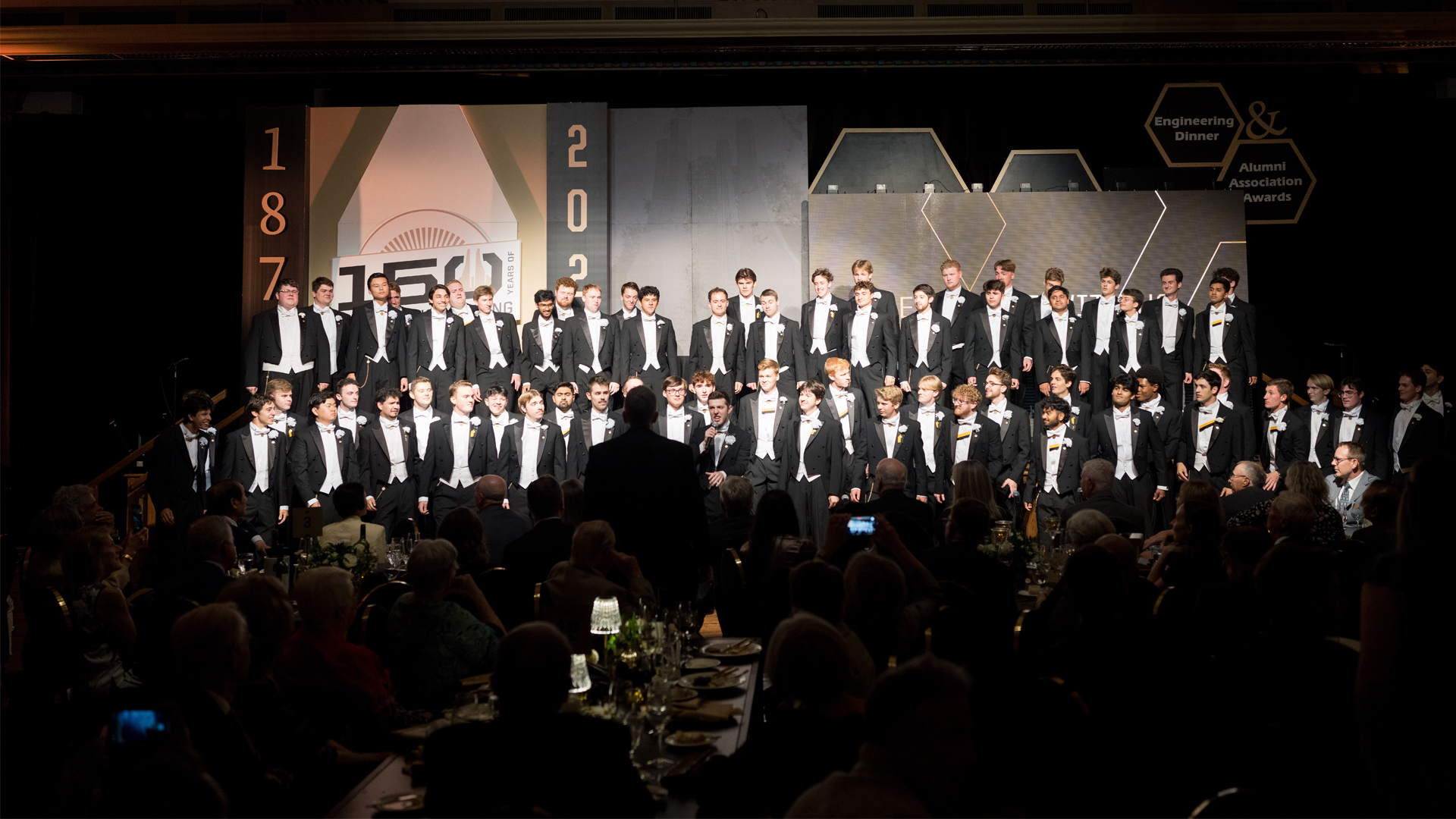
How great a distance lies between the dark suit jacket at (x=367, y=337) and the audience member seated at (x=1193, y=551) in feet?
23.5

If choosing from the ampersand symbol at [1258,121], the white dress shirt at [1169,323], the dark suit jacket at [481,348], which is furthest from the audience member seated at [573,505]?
the ampersand symbol at [1258,121]

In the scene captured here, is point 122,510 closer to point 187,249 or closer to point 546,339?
point 187,249

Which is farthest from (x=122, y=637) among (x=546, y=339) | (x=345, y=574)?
(x=546, y=339)

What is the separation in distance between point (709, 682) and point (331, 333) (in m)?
7.45

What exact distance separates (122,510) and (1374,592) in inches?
417

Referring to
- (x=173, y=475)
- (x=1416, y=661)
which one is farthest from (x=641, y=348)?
(x=1416, y=661)

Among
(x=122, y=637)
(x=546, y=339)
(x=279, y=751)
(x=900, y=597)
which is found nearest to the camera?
(x=279, y=751)

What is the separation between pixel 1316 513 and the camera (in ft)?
15.5

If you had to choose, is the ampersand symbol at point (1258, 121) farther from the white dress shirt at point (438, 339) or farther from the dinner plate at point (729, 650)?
the dinner plate at point (729, 650)

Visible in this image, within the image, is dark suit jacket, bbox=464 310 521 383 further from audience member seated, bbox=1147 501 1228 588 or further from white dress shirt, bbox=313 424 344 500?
audience member seated, bbox=1147 501 1228 588

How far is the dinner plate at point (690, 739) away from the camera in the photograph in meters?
2.84

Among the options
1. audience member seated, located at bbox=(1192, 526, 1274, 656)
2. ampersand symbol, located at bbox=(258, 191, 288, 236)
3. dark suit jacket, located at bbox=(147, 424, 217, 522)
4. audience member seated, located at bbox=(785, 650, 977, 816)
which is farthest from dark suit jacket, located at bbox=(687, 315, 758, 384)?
audience member seated, located at bbox=(785, 650, 977, 816)

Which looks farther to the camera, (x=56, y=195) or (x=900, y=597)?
(x=56, y=195)

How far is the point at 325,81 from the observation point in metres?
11.7
